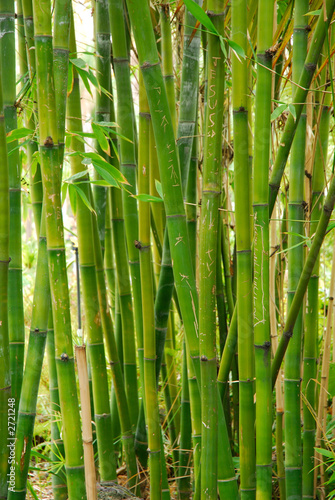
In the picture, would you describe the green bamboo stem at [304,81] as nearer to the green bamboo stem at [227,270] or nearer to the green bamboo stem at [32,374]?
the green bamboo stem at [32,374]

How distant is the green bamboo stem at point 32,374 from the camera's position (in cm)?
74

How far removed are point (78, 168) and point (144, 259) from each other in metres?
0.21

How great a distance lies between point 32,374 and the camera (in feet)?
2.50

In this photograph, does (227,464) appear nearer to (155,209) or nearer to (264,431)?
(264,431)


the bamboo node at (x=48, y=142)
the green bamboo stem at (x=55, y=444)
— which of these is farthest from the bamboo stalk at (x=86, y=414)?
the green bamboo stem at (x=55, y=444)

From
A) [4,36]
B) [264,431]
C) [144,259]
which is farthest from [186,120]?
[264,431]

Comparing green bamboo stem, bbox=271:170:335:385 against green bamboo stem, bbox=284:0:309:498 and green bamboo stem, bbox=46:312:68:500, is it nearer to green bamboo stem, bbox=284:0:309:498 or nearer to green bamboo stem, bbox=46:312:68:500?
green bamboo stem, bbox=284:0:309:498

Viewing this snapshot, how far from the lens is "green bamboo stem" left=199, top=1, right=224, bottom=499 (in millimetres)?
603

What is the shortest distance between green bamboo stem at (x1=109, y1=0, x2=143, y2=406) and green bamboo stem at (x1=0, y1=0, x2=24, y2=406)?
0.64 ft

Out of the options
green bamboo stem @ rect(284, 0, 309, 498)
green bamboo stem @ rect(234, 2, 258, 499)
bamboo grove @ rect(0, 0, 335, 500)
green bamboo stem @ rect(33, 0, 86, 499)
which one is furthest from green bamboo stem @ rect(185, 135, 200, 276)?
green bamboo stem @ rect(33, 0, 86, 499)

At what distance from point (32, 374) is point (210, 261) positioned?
1.22 ft

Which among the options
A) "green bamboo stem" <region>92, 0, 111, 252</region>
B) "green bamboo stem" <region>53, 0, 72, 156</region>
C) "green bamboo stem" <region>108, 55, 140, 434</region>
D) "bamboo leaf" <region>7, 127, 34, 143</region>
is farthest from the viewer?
"green bamboo stem" <region>108, 55, 140, 434</region>

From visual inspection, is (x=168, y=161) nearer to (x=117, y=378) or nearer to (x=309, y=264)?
(x=309, y=264)

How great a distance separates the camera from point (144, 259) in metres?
0.85
